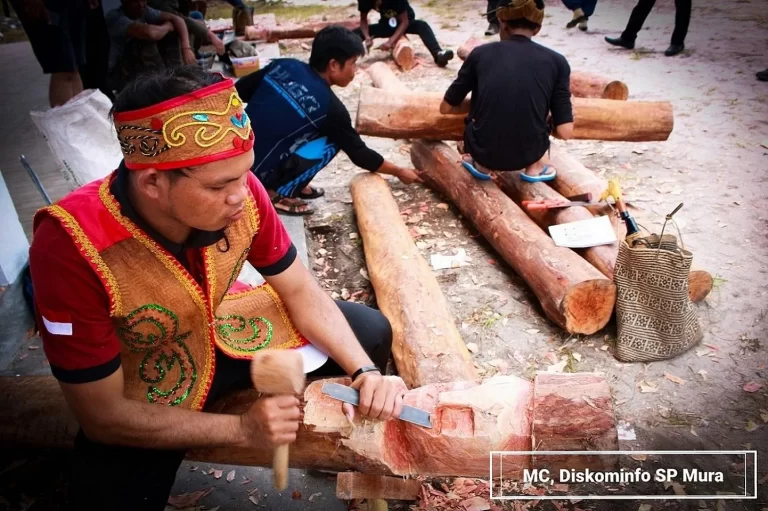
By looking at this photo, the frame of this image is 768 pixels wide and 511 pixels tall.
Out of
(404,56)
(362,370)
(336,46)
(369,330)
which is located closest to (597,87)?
(404,56)

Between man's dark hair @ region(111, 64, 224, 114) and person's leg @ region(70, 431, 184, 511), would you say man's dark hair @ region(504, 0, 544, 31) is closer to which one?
man's dark hair @ region(111, 64, 224, 114)

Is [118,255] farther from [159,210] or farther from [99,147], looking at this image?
[99,147]

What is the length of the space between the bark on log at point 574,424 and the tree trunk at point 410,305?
928mm

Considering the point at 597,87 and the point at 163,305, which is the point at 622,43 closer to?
the point at 597,87

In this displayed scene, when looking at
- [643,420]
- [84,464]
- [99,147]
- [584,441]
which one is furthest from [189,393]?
[99,147]

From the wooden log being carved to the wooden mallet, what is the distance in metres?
2.52

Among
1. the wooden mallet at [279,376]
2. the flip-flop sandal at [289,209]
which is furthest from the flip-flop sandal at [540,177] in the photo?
the wooden mallet at [279,376]

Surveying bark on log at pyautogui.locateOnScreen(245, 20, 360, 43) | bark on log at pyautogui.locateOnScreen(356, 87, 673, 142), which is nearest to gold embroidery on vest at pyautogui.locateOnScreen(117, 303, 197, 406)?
bark on log at pyautogui.locateOnScreen(356, 87, 673, 142)

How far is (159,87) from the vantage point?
1610mm

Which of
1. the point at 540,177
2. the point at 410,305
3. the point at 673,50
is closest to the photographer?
the point at 410,305

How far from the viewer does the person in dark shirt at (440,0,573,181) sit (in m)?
4.26

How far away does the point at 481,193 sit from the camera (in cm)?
452

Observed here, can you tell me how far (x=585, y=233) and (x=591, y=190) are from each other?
776 mm

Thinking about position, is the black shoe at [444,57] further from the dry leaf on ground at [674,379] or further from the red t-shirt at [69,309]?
the red t-shirt at [69,309]
